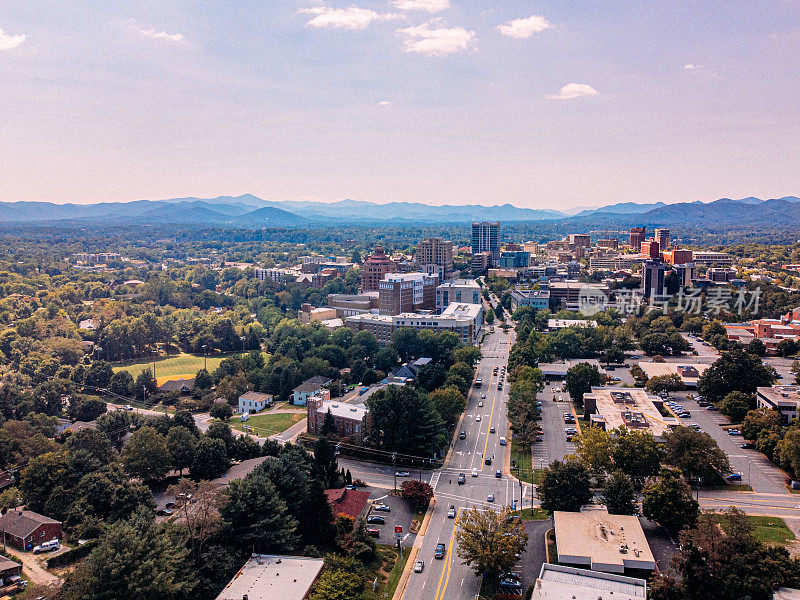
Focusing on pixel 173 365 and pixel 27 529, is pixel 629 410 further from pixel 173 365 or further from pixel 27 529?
pixel 173 365

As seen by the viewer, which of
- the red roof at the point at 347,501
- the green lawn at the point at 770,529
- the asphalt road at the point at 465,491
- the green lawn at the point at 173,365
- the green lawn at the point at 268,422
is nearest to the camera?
the asphalt road at the point at 465,491

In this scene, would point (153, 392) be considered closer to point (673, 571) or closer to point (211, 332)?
point (211, 332)

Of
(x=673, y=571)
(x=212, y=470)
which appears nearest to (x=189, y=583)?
(x=212, y=470)

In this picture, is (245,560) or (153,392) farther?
(153,392)

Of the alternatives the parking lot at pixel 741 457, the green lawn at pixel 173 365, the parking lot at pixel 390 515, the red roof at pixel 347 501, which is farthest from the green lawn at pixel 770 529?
the green lawn at pixel 173 365

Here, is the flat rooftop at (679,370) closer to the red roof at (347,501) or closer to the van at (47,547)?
the red roof at (347,501)

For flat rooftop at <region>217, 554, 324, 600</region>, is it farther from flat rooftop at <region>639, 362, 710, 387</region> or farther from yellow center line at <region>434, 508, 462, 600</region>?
flat rooftop at <region>639, 362, 710, 387</region>
